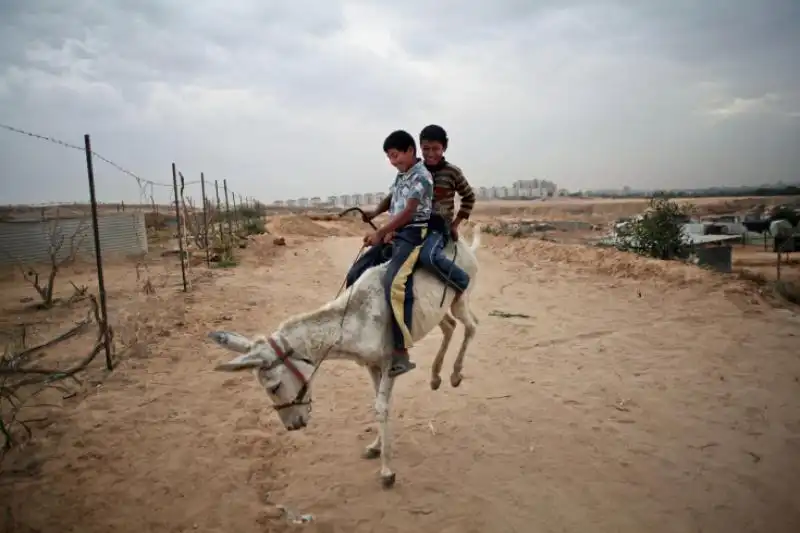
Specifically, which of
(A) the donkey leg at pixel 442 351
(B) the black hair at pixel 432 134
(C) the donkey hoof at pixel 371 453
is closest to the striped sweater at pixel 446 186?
(B) the black hair at pixel 432 134

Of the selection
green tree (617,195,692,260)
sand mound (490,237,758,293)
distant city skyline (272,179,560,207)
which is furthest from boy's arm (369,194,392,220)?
distant city skyline (272,179,560,207)

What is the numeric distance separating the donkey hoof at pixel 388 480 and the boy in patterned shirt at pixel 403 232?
2.63ft

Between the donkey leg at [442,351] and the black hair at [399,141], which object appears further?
the donkey leg at [442,351]

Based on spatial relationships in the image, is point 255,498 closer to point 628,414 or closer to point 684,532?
point 684,532

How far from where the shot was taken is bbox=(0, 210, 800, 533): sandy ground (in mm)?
3291

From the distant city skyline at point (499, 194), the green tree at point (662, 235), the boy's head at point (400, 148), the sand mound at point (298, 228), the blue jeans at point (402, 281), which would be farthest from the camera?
the distant city skyline at point (499, 194)

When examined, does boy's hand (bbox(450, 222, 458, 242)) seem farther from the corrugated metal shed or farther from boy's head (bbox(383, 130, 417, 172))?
the corrugated metal shed

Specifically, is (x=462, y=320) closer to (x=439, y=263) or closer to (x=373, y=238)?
(x=439, y=263)

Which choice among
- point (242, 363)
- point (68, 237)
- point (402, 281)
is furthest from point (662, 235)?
point (68, 237)

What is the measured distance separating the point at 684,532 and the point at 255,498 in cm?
310

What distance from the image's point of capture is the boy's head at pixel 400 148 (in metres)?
3.54

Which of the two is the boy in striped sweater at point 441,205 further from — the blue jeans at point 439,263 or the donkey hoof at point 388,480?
the donkey hoof at point 388,480

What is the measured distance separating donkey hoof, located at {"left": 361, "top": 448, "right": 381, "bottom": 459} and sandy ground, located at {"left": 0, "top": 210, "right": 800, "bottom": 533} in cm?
10

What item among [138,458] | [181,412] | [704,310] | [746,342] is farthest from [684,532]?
[704,310]
